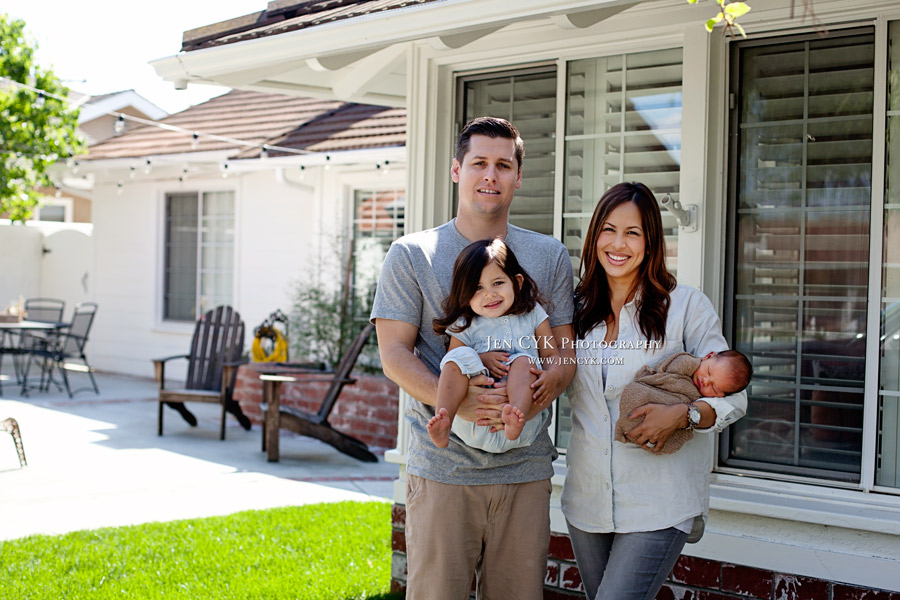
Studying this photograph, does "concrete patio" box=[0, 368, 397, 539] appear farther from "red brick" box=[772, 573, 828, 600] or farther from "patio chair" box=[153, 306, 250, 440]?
"red brick" box=[772, 573, 828, 600]

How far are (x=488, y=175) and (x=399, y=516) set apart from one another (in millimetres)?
2078

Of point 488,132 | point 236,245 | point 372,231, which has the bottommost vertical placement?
point 488,132

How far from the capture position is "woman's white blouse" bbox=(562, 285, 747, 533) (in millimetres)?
2453

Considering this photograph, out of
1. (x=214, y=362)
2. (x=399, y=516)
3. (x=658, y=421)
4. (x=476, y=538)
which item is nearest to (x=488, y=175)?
(x=658, y=421)

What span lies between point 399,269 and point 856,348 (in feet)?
5.96

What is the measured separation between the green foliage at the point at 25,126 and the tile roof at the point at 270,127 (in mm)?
634

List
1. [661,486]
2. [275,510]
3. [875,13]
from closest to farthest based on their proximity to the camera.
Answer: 1. [661,486]
2. [875,13]
3. [275,510]

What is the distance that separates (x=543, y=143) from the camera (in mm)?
4059

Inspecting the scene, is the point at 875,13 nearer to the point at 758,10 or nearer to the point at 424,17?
the point at 758,10

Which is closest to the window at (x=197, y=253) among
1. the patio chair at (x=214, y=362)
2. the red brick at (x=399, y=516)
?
the patio chair at (x=214, y=362)

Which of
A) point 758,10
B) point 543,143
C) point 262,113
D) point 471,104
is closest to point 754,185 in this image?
point 758,10

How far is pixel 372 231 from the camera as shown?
9672mm

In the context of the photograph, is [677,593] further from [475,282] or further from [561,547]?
[475,282]

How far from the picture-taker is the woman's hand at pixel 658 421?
2.37 m
